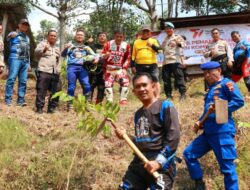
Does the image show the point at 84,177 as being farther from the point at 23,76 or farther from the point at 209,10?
the point at 209,10

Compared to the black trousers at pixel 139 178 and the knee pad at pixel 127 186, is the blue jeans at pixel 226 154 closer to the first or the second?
the black trousers at pixel 139 178

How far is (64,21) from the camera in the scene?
18.4 meters

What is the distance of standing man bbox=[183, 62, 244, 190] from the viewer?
15.0 feet

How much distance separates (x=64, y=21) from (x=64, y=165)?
13734 millimetres

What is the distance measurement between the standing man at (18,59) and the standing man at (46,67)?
0.32 metres

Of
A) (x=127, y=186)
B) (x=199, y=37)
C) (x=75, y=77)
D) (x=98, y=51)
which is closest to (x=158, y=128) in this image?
(x=127, y=186)

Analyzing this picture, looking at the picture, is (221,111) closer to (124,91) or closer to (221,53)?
(124,91)

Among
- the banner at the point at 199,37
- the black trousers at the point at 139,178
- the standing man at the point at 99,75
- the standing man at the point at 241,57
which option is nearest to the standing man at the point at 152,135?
the black trousers at the point at 139,178

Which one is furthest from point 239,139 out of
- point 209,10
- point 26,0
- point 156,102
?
point 209,10

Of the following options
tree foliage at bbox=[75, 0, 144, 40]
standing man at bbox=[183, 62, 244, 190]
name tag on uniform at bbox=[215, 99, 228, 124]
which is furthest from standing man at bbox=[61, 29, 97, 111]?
tree foliage at bbox=[75, 0, 144, 40]

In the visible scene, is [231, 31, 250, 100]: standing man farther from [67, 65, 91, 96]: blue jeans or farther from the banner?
the banner

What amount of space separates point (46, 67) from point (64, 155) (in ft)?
7.78

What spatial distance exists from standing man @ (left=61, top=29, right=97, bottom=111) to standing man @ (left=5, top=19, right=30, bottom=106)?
0.77 meters

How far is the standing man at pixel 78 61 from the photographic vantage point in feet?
24.9
